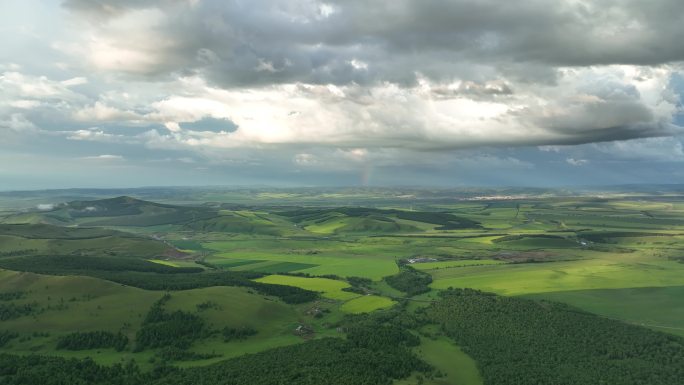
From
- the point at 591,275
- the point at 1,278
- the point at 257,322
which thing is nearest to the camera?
the point at 257,322

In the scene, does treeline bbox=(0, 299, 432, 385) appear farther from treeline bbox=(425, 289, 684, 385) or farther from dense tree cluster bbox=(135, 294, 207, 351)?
treeline bbox=(425, 289, 684, 385)

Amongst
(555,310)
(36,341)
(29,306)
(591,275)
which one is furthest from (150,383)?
(591,275)

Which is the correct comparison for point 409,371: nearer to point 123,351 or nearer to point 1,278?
point 123,351

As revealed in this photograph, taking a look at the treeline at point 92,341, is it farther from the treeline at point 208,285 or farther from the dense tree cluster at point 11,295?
the treeline at point 208,285

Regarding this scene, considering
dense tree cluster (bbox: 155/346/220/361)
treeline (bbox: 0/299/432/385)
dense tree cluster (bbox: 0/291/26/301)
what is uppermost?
dense tree cluster (bbox: 0/291/26/301)

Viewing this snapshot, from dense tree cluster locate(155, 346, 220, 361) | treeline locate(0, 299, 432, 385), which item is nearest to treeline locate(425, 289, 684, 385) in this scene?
treeline locate(0, 299, 432, 385)
